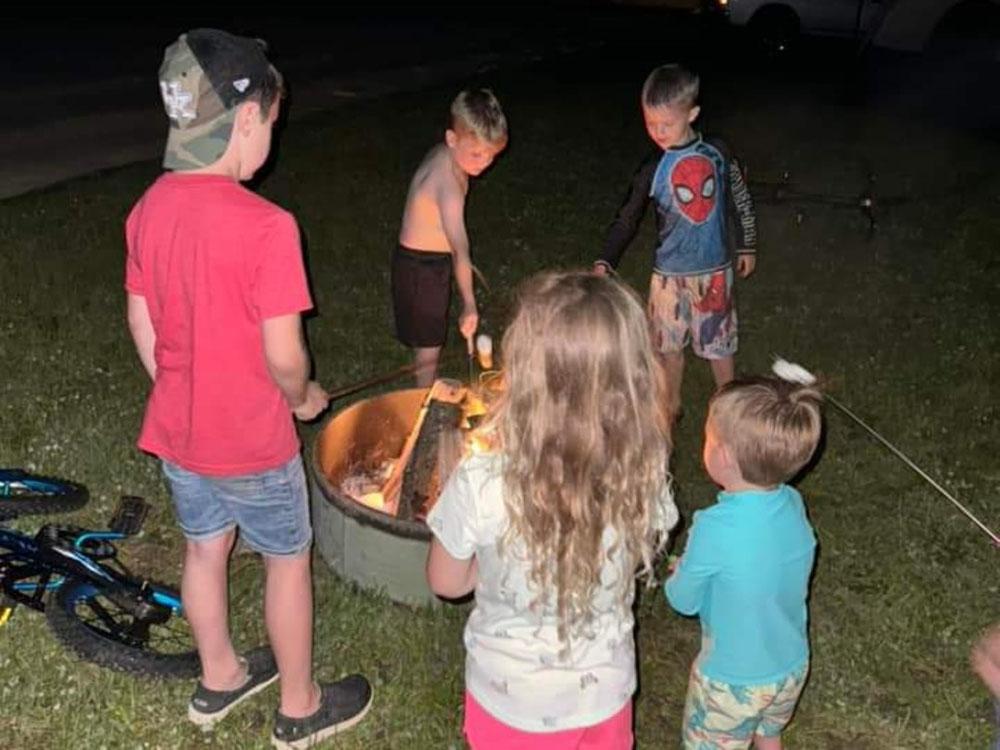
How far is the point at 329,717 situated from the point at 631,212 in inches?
119

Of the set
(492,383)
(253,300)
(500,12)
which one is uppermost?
(253,300)

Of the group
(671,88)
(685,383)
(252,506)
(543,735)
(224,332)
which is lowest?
(685,383)

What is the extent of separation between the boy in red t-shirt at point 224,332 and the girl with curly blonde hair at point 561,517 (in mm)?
785

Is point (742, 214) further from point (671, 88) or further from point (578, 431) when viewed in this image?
point (578, 431)

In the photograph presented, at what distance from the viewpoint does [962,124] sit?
635 inches

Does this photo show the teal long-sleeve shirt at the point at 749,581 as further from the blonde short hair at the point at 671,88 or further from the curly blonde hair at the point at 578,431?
the blonde short hair at the point at 671,88

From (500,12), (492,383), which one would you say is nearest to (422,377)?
(492,383)

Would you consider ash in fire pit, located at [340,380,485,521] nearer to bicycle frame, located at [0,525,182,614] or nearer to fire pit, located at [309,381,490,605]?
fire pit, located at [309,381,490,605]

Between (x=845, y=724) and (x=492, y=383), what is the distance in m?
2.09

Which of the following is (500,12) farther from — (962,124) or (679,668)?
(679,668)

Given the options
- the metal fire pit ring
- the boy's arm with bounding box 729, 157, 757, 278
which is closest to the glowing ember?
the metal fire pit ring

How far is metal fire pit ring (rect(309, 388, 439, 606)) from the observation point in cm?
452

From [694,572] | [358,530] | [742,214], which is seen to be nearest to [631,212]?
[742,214]

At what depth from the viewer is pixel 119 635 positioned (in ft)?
14.1
